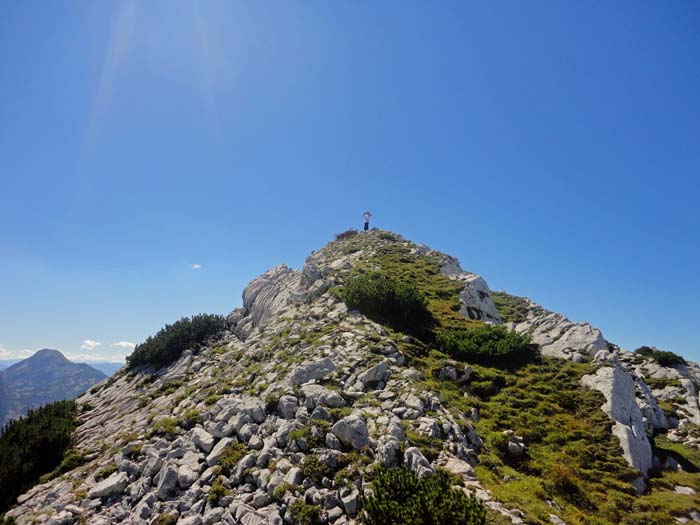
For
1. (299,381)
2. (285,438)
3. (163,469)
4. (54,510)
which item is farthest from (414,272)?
(54,510)

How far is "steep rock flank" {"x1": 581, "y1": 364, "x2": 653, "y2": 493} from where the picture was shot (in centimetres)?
1466

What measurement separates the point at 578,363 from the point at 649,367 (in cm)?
1041

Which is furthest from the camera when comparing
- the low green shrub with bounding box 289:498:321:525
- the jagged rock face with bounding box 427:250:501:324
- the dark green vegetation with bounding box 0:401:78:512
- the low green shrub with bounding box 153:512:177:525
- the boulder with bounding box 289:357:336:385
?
the jagged rock face with bounding box 427:250:501:324

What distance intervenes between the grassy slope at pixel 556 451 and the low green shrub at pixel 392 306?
3.55 metres

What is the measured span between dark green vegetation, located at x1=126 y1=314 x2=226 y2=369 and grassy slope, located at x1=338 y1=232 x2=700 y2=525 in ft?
68.9

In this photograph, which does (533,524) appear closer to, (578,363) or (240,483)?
(240,483)

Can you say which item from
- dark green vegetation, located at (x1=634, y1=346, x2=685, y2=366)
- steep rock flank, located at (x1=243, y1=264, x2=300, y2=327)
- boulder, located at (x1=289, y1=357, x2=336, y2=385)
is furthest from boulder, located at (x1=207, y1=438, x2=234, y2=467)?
dark green vegetation, located at (x1=634, y1=346, x2=685, y2=366)

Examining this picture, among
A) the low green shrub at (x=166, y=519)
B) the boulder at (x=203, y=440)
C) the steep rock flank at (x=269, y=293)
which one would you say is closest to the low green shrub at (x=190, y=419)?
the boulder at (x=203, y=440)

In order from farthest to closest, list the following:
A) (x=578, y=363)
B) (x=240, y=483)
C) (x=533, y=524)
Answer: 1. (x=578, y=363)
2. (x=240, y=483)
3. (x=533, y=524)

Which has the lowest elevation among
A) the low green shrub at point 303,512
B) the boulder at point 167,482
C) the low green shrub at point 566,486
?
the boulder at point 167,482

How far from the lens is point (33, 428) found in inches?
733

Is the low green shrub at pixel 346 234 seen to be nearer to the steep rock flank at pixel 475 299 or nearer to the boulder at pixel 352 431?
the steep rock flank at pixel 475 299

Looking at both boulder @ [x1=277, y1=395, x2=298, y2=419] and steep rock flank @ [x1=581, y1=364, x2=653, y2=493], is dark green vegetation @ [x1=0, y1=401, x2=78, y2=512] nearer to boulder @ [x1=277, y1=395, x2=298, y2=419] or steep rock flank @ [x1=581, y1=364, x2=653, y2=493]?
boulder @ [x1=277, y1=395, x2=298, y2=419]

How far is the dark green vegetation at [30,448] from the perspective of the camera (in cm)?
1464
